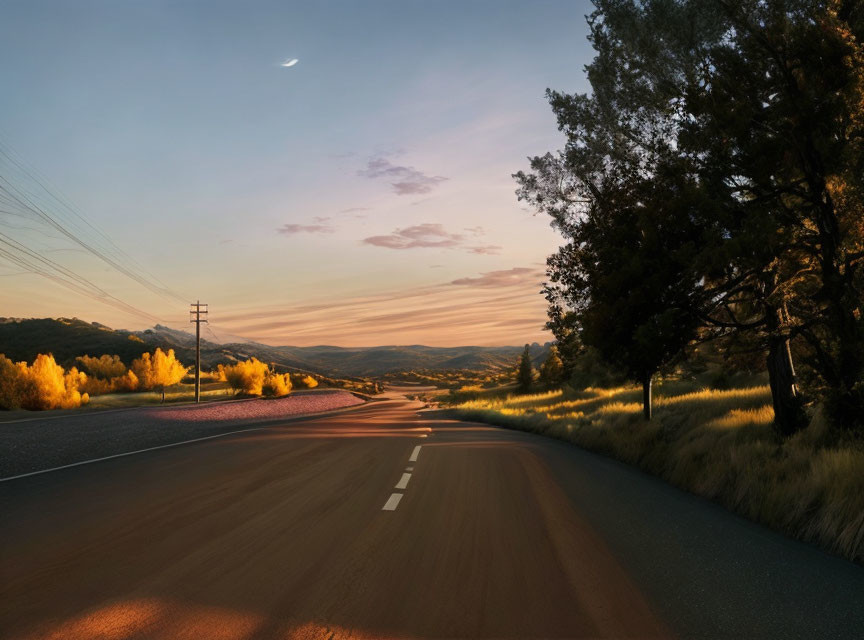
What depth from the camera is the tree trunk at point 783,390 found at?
1126 cm

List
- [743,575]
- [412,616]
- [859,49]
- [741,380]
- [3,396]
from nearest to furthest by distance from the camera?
[412,616] → [743,575] → [859,49] → [3,396] → [741,380]

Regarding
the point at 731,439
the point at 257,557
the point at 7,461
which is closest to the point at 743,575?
the point at 257,557

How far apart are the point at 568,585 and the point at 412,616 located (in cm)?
139

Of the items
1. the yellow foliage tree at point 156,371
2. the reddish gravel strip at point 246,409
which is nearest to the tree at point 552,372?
the reddish gravel strip at point 246,409

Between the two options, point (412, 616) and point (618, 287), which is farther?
point (618, 287)

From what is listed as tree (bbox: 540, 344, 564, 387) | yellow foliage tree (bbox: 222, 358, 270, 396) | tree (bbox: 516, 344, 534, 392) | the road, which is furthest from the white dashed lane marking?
tree (bbox: 516, 344, 534, 392)

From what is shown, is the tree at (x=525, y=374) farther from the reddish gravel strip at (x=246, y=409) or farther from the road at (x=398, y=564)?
the road at (x=398, y=564)

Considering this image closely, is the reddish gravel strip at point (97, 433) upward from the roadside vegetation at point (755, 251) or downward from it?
downward

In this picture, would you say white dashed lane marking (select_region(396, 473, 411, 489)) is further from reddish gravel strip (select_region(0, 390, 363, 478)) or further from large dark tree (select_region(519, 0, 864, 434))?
reddish gravel strip (select_region(0, 390, 363, 478))

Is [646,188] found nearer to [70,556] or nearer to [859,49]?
[859,49]

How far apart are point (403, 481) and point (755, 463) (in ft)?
18.0

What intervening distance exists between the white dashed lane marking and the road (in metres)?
0.17

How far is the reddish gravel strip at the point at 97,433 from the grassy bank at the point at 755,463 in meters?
12.0

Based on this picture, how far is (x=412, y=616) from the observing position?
410 cm
